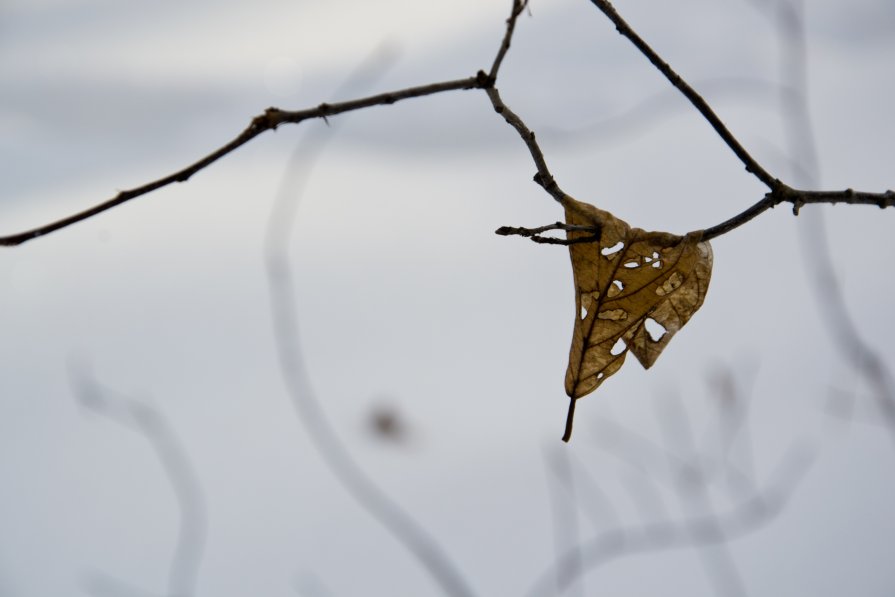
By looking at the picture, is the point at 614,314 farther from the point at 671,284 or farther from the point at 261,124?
the point at 261,124

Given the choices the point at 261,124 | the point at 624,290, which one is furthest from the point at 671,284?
the point at 261,124

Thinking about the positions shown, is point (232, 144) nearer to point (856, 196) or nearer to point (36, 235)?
point (36, 235)

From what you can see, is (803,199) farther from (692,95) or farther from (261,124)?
(261,124)

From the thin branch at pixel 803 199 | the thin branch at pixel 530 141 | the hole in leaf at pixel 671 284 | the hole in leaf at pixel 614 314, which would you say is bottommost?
the hole in leaf at pixel 614 314

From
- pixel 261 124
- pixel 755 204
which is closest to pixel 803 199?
pixel 755 204

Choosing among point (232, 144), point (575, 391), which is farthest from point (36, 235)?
point (575, 391)

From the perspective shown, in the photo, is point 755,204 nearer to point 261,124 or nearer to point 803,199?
point 803,199
